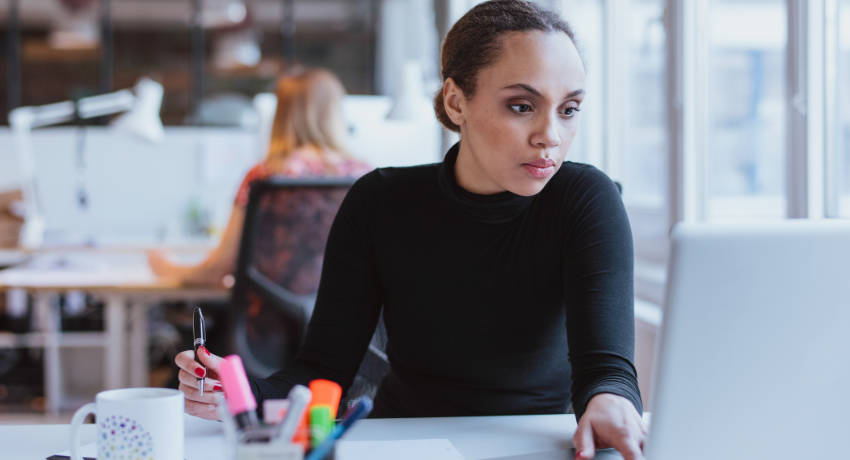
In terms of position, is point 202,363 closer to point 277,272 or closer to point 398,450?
point 398,450

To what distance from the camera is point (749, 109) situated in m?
2.33

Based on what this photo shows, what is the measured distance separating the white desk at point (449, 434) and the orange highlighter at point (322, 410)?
261 millimetres

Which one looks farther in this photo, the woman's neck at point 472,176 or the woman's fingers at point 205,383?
the woman's neck at point 472,176

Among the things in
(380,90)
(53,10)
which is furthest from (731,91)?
(53,10)

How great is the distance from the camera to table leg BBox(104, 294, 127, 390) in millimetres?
2713

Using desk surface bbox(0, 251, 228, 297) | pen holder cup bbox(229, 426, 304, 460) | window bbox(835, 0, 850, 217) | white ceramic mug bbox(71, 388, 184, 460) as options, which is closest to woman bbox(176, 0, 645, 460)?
white ceramic mug bbox(71, 388, 184, 460)

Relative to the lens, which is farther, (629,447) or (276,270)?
(276,270)

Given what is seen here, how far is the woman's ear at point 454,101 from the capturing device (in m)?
1.09

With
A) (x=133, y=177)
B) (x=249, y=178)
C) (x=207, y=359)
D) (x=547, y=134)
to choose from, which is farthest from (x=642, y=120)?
(x=133, y=177)

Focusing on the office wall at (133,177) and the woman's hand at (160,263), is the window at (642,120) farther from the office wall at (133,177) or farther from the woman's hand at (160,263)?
the office wall at (133,177)

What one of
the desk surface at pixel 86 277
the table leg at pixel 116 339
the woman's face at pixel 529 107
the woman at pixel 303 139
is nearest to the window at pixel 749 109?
the woman at pixel 303 139

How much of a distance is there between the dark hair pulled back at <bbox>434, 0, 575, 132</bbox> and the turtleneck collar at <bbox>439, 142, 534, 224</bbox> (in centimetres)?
15

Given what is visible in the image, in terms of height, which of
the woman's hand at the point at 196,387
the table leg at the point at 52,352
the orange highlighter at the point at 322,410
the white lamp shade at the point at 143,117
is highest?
the white lamp shade at the point at 143,117

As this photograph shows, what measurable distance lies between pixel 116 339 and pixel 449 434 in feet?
7.33
